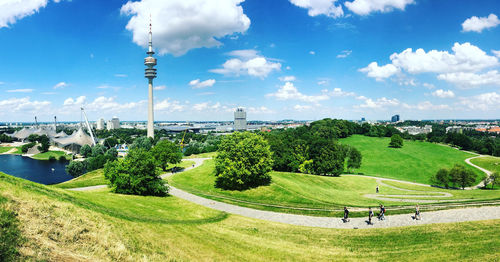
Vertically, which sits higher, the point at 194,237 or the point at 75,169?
the point at 194,237

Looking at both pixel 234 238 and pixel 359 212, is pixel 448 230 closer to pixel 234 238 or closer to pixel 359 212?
pixel 359 212

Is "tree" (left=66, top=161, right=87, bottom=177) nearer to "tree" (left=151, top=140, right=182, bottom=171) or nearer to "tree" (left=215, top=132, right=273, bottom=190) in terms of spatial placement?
"tree" (left=151, top=140, right=182, bottom=171)

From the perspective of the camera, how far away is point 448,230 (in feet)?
67.5

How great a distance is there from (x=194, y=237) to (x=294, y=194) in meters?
23.3

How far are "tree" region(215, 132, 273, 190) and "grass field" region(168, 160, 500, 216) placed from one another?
6.61 feet

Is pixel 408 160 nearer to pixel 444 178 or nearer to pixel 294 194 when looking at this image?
pixel 444 178

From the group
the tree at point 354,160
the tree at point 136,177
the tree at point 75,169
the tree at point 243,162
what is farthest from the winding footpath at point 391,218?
the tree at point 75,169

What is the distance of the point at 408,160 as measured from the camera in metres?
92.7

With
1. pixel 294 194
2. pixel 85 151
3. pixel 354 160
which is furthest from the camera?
pixel 85 151

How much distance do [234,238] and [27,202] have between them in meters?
13.5

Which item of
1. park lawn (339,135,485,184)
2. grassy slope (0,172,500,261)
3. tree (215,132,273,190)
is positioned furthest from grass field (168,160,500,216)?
park lawn (339,135,485,184)

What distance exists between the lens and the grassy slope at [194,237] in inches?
464

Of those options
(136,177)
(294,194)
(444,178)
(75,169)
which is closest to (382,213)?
(294,194)

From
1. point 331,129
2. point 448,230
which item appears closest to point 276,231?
point 448,230
